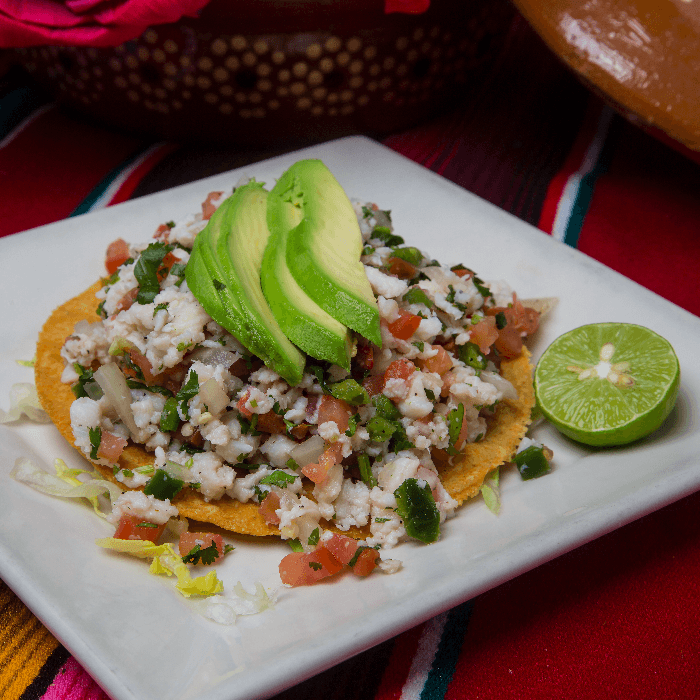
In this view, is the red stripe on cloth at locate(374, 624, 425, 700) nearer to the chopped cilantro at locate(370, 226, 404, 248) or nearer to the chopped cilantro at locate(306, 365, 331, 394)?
the chopped cilantro at locate(306, 365, 331, 394)

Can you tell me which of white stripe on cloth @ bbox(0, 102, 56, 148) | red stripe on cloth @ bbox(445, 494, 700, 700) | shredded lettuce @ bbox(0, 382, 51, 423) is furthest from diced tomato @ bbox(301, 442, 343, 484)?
white stripe on cloth @ bbox(0, 102, 56, 148)

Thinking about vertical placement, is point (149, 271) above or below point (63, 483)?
above

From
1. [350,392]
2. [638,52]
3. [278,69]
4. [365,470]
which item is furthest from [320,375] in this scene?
[638,52]

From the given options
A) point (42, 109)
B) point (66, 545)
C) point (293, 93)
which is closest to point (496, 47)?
point (293, 93)

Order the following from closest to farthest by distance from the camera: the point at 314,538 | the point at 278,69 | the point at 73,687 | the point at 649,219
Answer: the point at 73,687 → the point at 314,538 → the point at 278,69 → the point at 649,219

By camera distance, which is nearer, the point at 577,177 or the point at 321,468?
the point at 321,468

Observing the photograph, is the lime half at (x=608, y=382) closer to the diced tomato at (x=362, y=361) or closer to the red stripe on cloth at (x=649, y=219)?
the diced tomato at (x=362, y=361)

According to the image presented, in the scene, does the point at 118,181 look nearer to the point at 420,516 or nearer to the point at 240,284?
the point at 240,284
